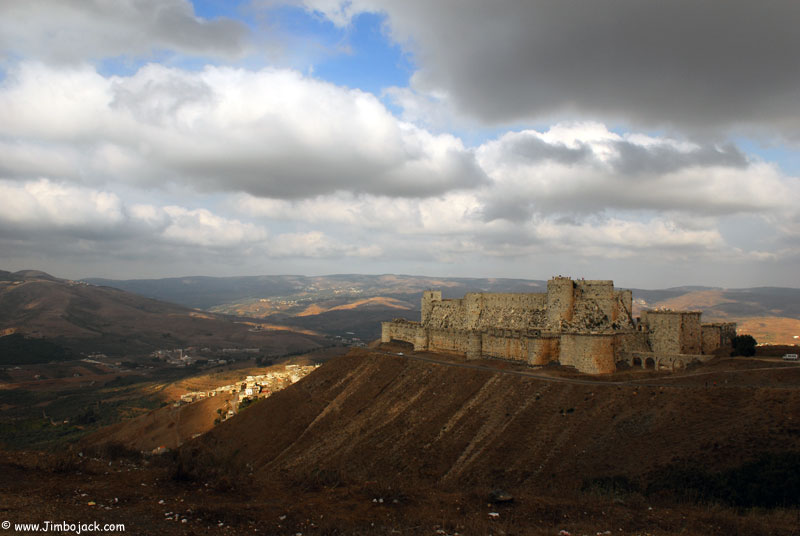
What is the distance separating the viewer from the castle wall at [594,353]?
147ft

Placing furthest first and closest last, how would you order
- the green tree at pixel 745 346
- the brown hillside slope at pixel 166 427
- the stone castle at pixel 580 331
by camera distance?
the brown hillside slope at pixel 166 427
the stone castle at pixel 580 331
the green tree at pixel 745 346

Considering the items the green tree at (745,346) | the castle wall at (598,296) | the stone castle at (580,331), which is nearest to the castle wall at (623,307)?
the stone castle at (580,331)

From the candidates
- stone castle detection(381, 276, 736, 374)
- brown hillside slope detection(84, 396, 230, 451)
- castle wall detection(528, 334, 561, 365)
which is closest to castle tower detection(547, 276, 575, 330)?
stone castle detection(381, 276, 736, 374)

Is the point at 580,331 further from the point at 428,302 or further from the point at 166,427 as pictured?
the point at 166,427

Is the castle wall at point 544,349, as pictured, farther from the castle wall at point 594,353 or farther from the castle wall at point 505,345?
the castle wall at point 594,353

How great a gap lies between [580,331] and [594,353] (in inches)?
118

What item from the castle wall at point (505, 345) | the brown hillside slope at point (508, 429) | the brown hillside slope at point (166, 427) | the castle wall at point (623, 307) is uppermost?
the castle wall at point (623, 307)

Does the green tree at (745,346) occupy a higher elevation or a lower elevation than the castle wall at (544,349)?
higher

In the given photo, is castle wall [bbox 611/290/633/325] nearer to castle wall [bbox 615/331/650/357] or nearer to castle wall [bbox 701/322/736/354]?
castle wall [bbox 615/331/650/357]

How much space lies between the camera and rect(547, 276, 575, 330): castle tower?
173 ft

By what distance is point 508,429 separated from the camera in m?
37.3

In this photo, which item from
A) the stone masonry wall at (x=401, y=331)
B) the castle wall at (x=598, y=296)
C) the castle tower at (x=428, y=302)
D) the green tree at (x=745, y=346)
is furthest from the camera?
the castle tower at (x=428, y=302)

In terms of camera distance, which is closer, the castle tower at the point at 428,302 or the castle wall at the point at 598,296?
the castle wall at the point at 598,296

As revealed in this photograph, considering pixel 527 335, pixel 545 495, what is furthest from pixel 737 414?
pixel 527 335
